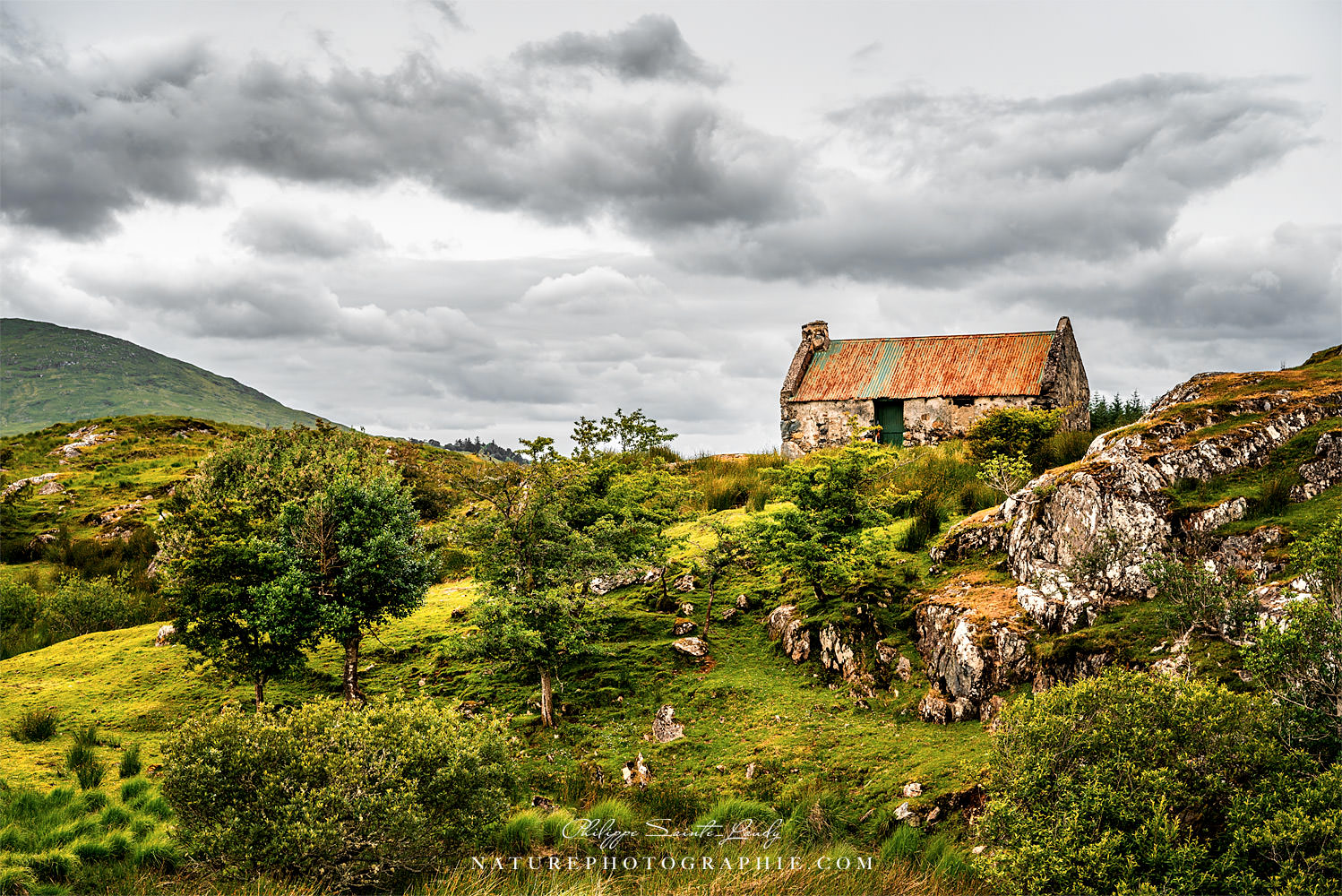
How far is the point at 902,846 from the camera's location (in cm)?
1092

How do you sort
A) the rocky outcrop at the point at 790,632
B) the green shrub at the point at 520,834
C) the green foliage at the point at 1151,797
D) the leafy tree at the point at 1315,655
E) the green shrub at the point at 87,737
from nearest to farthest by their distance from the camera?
1. the green foliage at the point at 1151,797
2. the leafy tree at the point at 1315,655
3. the green shrub at the point at 520,834
4. the green shrub at the point at 87,737
5. the rocky outcrop at the point at 790,632

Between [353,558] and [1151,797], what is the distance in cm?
1549

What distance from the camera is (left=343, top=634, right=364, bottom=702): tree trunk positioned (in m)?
17.8

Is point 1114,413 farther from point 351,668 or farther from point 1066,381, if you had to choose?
point 351,668

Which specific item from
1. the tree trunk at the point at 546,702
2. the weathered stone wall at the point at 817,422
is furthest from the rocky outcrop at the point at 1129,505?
the weathered stone wall at the point at 817,422

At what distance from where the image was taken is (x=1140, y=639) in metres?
13.0

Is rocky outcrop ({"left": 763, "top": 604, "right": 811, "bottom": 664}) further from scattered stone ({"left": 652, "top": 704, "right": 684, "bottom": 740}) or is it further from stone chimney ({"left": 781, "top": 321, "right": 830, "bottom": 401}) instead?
stone chimney ({"left": 781, "top": 321, "right": 830, "bottom": 401})

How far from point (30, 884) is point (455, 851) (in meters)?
4.78

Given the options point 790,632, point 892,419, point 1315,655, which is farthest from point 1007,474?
point 892,419

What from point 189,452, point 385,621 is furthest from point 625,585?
point 189,452

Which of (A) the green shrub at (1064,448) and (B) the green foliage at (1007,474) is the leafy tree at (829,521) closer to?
(B) the green foliage at (1007,474)

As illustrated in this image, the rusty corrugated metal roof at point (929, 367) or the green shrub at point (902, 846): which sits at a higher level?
the rusty corrugated metal roof at point (929, 367)

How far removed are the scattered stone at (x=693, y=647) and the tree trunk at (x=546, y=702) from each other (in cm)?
325

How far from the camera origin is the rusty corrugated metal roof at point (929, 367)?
3959 cm
